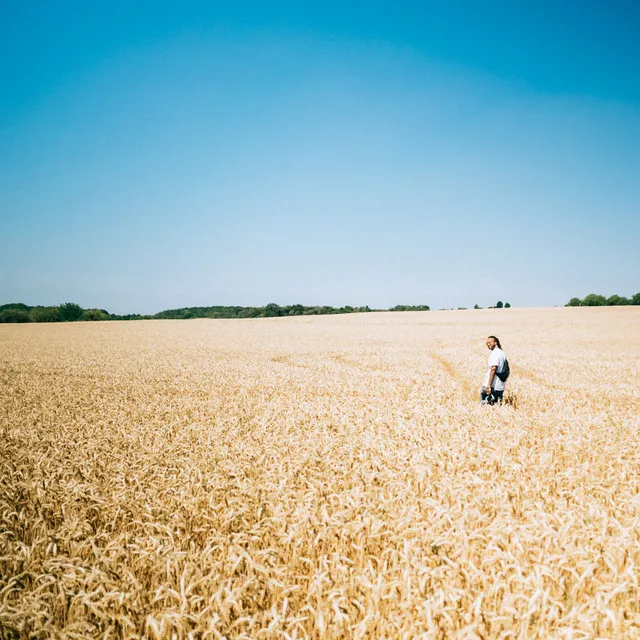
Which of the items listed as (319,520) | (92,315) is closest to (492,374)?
(319,520)

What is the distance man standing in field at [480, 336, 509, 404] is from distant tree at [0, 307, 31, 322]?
9068 cm

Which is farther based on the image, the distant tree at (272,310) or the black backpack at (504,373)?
the distant tree at (272,310)

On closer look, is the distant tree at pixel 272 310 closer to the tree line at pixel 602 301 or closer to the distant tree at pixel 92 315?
the distant tree at pixel 92 315

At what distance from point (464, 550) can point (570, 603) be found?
768mm

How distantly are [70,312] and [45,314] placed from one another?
6748 millimetres

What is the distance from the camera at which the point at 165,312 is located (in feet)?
337

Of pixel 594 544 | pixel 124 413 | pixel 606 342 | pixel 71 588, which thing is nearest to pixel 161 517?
pixel 71 588

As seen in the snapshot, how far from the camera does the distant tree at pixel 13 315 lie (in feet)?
242

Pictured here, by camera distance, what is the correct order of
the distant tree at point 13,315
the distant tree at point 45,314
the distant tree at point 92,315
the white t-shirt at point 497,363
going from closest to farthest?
the white t-shirt at point 497,363 < the distant tree at point 13,315 < the distant tree at point 45,314 < the distant tree at point 92,315

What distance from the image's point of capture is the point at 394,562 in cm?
314

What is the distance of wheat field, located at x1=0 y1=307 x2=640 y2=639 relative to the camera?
8.64ft

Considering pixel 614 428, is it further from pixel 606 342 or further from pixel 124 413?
pixel 606 342

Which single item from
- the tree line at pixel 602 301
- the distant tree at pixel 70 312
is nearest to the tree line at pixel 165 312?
the distant tree at pixel 70 312

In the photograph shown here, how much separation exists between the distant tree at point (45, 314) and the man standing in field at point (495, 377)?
296 ft
